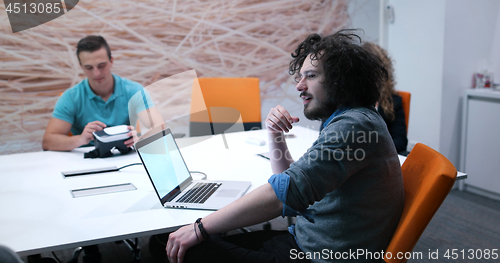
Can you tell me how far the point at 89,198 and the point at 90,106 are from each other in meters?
1.19

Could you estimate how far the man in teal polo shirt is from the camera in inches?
93.4

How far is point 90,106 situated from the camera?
2.44 meters

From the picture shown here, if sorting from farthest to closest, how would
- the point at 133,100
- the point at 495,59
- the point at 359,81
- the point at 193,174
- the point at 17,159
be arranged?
1. the point at 495,59
2. the point at 133,100
3. the point at 17,159
4. the point at 193,174
5. the point at 359,81

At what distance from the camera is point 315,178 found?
0.99 m

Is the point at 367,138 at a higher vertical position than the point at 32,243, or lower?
higher

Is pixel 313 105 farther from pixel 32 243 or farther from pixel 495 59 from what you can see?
pixel 495 59

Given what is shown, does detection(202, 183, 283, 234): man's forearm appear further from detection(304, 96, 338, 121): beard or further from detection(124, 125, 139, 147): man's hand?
detection(124, 125, 139, 147): man's hand

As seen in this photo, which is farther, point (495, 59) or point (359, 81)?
point (495, 59)

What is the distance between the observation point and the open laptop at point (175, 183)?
4.32 ft

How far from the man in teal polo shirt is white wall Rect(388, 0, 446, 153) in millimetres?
2479

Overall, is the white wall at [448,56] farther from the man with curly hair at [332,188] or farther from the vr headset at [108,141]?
the vr headset at [108,141]

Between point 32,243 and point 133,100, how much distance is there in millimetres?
1424

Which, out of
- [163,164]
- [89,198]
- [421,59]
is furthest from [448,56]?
[89,198]

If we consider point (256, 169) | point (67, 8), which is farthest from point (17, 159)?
point (67, 8)
